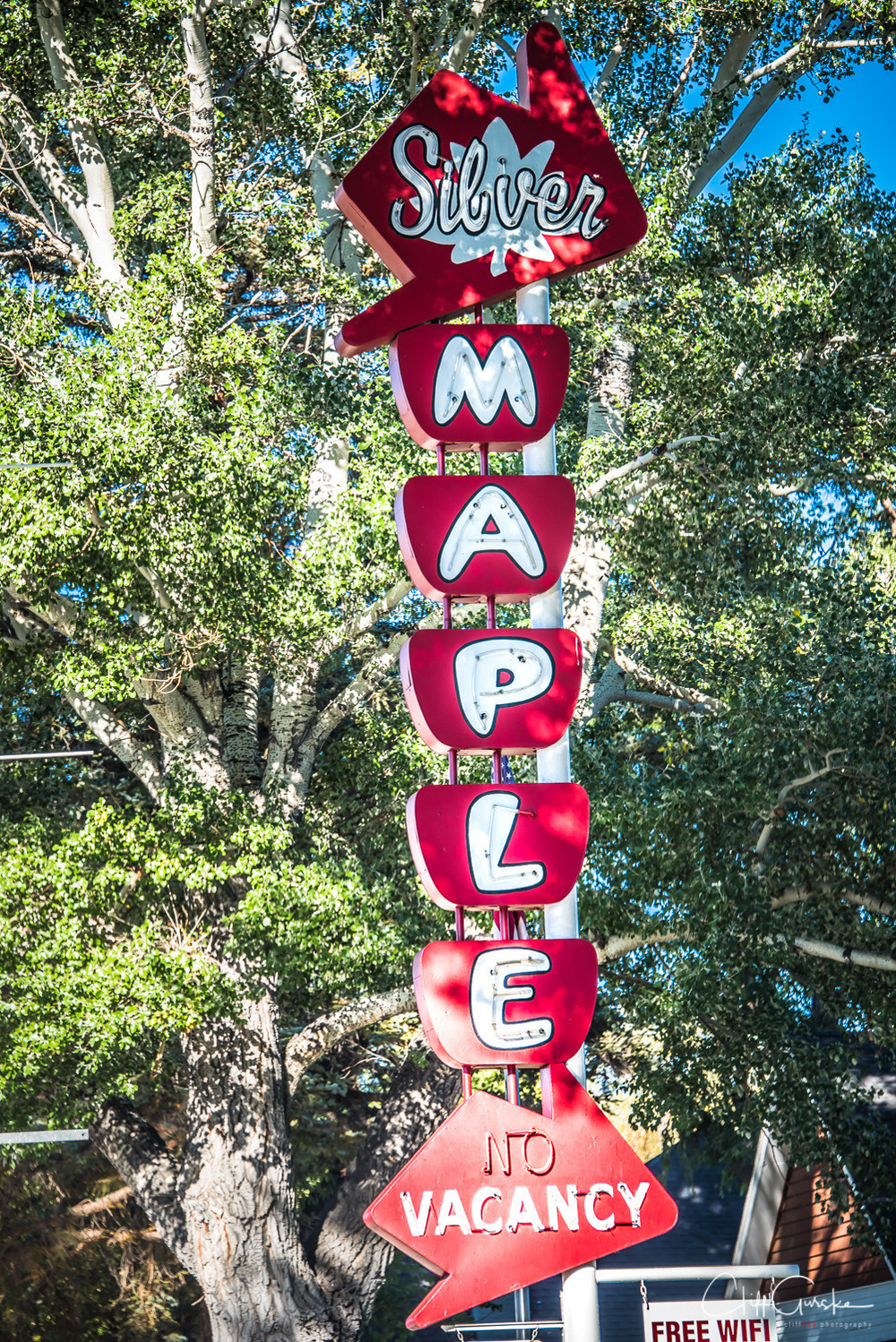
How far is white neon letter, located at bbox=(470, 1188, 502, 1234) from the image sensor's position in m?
5.95

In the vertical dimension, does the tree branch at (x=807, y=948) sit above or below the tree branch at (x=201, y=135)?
below

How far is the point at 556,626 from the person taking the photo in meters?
7.01

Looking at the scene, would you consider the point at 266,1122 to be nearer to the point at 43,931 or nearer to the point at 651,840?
the point at 43,931

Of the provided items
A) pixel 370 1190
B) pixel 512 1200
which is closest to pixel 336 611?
pixel 370 1190

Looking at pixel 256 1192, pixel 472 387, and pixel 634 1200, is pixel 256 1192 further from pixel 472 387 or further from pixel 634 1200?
pixel 472 387

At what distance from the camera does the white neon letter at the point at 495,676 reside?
6.69m

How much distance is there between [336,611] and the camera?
1205 cm

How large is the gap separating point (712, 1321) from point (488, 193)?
659 cm

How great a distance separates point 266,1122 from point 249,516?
19.8 feet

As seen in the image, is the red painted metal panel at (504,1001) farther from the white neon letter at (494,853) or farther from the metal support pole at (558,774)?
the white neon letter at (494,853)

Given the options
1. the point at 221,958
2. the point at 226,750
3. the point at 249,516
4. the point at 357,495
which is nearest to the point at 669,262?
the point at 357,495

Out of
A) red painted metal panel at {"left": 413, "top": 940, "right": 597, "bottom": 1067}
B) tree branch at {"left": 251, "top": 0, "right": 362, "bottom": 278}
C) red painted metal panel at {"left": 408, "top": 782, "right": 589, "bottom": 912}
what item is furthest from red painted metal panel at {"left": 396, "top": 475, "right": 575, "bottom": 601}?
tree branch at {"left": 251, "top": 0, "right": 362, "bottom": 278}

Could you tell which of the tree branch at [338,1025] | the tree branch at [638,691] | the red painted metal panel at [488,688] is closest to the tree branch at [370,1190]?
the tree branch at [338,1025]

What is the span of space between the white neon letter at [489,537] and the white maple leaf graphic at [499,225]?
1650mm
